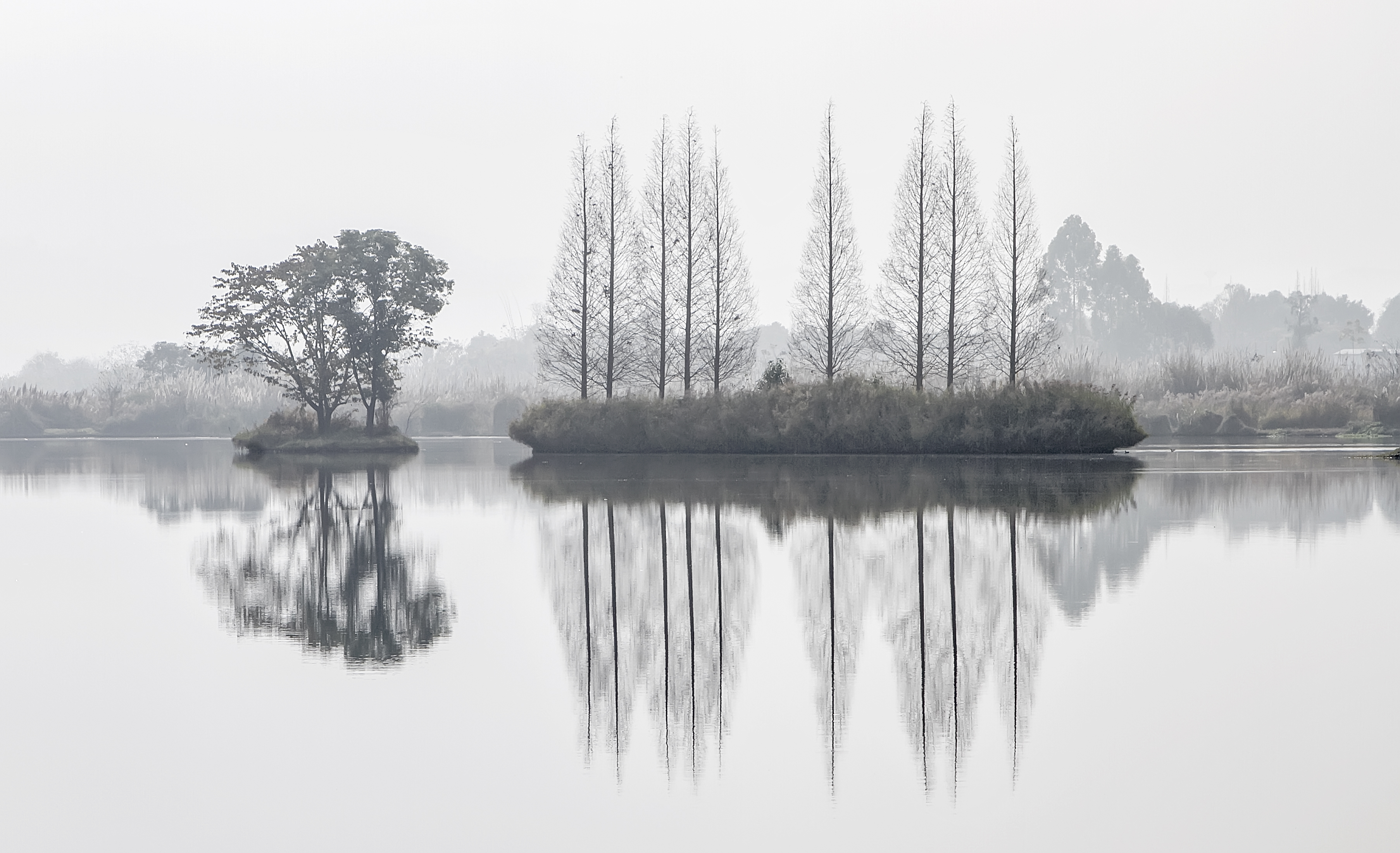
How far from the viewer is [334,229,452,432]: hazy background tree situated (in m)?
44.9

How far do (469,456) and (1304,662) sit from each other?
104ft

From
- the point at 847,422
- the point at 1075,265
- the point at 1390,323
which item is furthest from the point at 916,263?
the point at 1390,323

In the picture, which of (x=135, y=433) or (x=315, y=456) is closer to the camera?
(x=315, y=456)

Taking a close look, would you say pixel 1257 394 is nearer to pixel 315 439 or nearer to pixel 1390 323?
pixel 315 439

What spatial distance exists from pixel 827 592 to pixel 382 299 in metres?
38.6

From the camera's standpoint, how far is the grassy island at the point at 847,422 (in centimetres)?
3130

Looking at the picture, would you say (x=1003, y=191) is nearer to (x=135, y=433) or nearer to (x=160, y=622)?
(x=160, y=622)

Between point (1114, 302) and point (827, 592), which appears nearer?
point (827, 592)

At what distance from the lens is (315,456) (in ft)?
131

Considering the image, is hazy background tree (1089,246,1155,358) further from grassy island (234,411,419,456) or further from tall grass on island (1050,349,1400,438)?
grassy island (234,411,419,456)

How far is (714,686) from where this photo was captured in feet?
21.7

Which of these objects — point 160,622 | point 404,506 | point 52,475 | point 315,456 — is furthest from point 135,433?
point 160,622

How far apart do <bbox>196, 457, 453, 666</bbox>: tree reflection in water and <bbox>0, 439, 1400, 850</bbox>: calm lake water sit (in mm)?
64

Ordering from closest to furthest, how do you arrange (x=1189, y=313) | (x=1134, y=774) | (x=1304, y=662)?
(x=1134, y=774) < (x=1304, y=662) < (x=1189, y=313)
